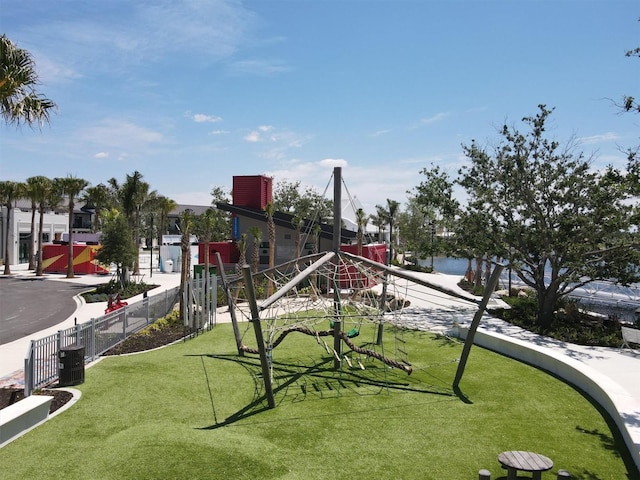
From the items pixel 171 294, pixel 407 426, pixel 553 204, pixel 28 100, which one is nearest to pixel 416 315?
pixel 553 204

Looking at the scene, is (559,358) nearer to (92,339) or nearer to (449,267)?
(92,339)

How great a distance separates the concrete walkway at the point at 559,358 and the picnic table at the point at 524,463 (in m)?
2.30

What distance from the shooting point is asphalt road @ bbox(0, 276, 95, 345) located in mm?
21219

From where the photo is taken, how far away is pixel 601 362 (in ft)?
50.2

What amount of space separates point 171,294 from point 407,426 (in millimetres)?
15029

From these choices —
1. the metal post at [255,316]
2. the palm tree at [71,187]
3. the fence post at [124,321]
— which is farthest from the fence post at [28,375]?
the palm tree at [71,187]

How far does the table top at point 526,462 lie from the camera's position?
6996 millimetres

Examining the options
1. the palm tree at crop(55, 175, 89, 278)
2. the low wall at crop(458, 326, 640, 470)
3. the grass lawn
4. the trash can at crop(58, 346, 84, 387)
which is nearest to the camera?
the grass lawn

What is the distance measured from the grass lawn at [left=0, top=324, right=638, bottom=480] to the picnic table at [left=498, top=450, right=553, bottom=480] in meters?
0.69

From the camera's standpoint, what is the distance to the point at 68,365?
1173cm

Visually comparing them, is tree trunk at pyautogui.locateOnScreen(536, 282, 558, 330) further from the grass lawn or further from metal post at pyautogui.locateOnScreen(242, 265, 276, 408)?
metal post at pyautogui.locateOnScreen(242, 265, 276, 408)

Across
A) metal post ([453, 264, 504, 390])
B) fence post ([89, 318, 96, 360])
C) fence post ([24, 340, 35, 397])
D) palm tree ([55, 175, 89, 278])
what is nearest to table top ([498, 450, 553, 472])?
metal post ([453, 264, 504, 390])

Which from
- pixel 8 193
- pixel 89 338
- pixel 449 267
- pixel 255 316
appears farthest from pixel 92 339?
pixel 449 267

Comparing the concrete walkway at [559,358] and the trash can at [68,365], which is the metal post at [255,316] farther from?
the trash can at [68,365]
